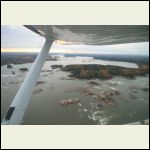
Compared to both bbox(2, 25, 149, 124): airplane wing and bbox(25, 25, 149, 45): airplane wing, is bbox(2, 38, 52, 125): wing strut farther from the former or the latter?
bbox(25, 25, 149, 45): airplane wing

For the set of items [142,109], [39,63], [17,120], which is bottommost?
[142,109]

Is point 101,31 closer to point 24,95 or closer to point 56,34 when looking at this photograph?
point 56,34

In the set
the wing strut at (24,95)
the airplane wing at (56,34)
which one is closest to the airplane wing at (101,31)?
the airplane wing at (56,34)

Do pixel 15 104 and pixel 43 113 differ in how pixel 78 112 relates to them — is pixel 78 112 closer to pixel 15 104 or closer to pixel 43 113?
pixel 43 113

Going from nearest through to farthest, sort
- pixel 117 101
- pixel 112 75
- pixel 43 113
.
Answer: pixel 43 113
pixel 117 101
pixel 112 75

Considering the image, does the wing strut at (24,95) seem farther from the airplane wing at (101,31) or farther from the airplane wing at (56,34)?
the airplane wing at (101,31)

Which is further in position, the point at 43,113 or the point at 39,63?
the point at 43,113

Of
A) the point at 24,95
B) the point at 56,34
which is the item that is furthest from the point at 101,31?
the point at 24,95

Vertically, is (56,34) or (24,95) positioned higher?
(56,34)

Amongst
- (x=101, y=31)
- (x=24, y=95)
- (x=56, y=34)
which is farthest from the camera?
(x=56, y=34)

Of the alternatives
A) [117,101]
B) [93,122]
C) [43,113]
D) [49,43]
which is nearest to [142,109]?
[117,101]
